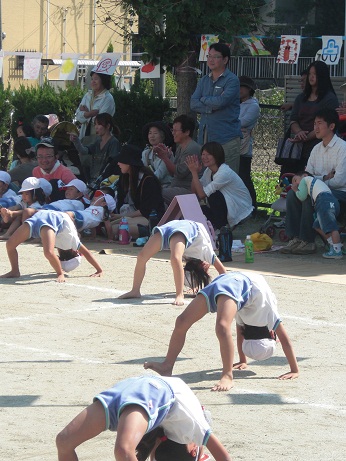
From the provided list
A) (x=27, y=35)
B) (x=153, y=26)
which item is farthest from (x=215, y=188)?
(x=27, y=35)

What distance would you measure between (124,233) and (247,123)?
2324 millimetres

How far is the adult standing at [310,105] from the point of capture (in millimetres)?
12312

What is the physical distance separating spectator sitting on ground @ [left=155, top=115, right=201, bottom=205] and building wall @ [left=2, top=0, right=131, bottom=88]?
27805 millimetres

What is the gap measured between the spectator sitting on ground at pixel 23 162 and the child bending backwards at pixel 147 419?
32.8 ft

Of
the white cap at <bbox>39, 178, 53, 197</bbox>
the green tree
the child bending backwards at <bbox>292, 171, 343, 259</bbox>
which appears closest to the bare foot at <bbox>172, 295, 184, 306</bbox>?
the child bending backwards at <bbox>292, 171, 343, 259</bbox>

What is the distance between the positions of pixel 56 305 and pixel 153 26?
6808mm

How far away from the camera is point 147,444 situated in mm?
4371

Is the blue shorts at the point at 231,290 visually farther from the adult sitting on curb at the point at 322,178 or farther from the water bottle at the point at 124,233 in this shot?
the water bottle at the point at 124,233

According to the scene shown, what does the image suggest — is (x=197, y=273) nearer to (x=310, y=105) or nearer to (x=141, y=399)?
(x=141, y=399)

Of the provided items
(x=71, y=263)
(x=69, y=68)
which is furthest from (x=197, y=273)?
(x=69, y=68)

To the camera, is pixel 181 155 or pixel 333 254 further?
pixel 181 155

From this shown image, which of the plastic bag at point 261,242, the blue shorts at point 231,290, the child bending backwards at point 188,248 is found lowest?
the plastic bag at point 261,242

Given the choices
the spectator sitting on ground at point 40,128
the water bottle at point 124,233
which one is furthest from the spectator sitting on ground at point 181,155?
the spectator sitting on ground at point 40,128

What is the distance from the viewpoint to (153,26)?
48.6ft
